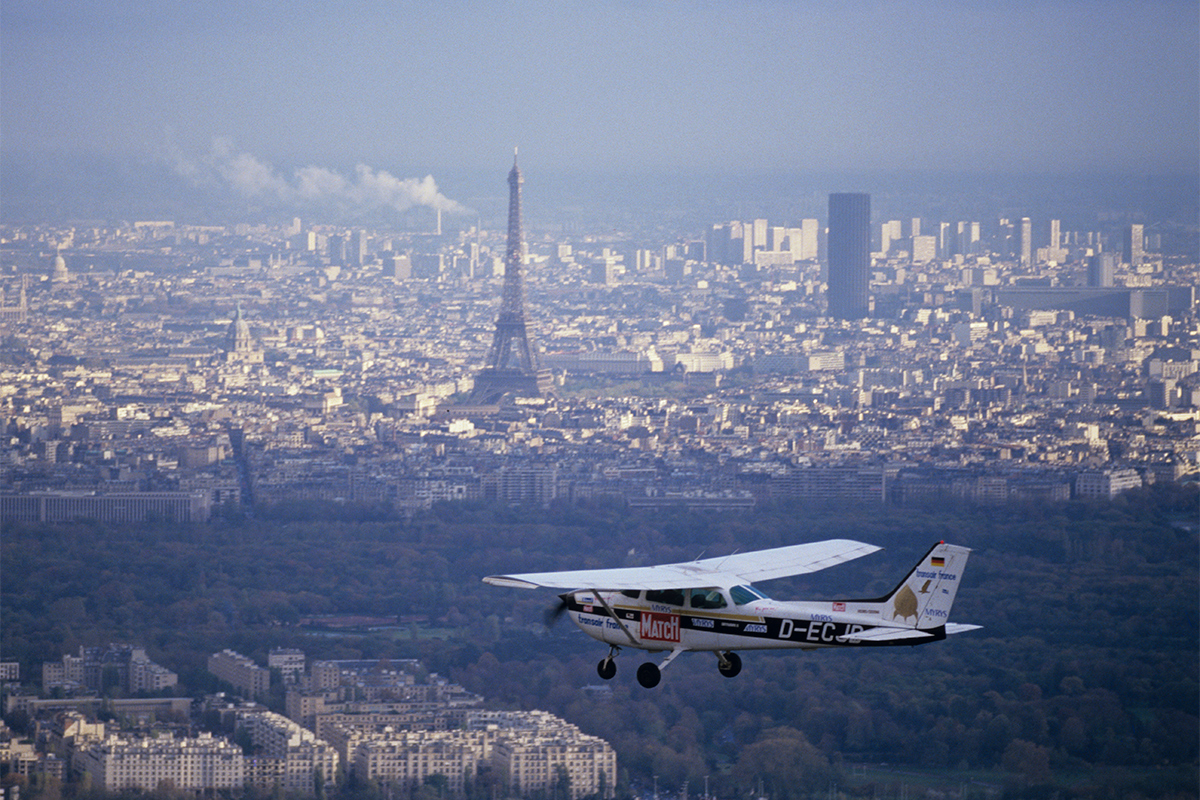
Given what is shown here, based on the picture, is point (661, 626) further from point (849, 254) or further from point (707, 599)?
point (849, 254)

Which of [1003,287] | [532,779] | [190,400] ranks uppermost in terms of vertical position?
[1003,287]

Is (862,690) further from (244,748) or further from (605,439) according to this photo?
(605,439)

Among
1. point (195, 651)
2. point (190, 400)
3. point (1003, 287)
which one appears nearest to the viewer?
point (195, 651)

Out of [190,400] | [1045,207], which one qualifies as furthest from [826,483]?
[1045,207]

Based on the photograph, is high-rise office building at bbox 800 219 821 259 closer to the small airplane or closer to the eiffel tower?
the eiffel tower

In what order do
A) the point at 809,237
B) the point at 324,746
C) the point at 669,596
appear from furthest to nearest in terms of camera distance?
the point at 809,237, the point at 324,746, the point at 669,596

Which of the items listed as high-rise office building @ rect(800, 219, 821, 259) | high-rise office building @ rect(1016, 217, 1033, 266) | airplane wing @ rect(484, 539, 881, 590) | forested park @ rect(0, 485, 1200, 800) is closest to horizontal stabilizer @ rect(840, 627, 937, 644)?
airplane wing @ rect(484, 539, 881, 590)

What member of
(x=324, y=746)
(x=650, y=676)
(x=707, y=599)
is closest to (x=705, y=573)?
(x=707, y=599)
